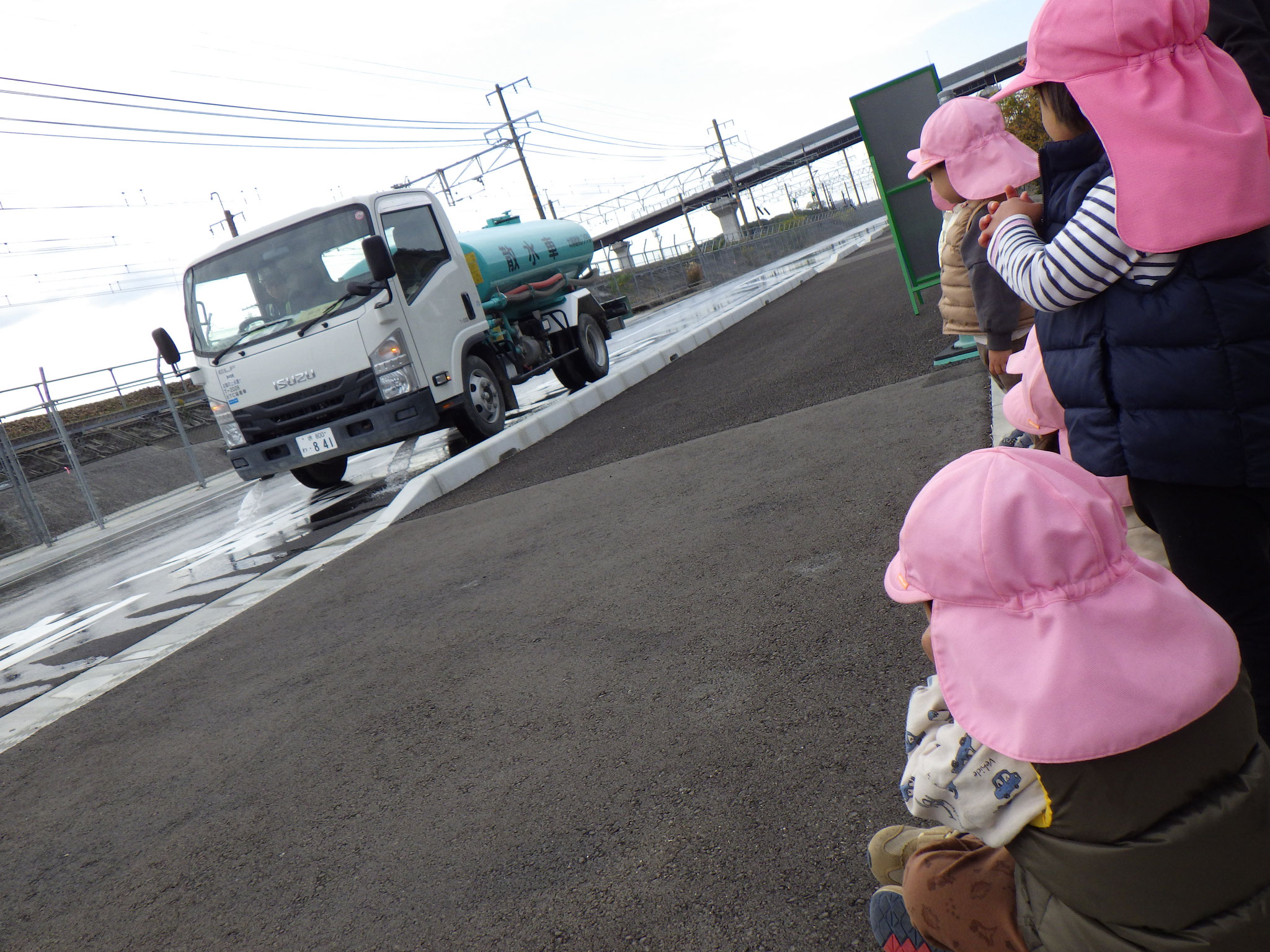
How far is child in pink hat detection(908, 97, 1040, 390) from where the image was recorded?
140 inches

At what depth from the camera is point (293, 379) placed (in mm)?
9148

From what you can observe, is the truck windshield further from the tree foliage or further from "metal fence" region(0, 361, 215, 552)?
the tree foliage

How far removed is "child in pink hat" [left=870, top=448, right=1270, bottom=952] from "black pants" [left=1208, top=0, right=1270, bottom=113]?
1.71 meters

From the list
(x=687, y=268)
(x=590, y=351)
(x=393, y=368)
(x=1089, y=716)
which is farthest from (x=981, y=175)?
(x=687, y=268)

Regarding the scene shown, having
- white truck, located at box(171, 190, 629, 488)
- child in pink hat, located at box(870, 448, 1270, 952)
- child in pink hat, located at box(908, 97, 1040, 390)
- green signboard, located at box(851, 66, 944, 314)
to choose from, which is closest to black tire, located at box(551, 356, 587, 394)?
white truck, located at box(171, 190, 629, 488)

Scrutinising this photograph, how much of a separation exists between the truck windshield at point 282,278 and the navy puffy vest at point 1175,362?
8.02m

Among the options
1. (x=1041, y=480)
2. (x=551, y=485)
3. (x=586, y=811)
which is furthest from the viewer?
(x=551, y=485)

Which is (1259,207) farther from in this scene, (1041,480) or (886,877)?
(886,877)

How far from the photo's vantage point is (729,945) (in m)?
1.90

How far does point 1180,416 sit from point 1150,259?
307 millimetres

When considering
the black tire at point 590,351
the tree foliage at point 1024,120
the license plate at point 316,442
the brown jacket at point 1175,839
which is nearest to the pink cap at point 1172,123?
the brown jacket at point 1175,839

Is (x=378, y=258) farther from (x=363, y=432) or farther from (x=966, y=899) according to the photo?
(x=966, y=899)

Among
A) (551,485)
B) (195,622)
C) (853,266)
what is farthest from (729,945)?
(853,266)

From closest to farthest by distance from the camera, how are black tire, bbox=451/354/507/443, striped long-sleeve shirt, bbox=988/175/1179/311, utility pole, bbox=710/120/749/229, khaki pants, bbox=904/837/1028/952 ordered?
khaki pants, bbox=904/837/1028/952 < striped long-sleeve shirt, bbox=988/175/1179/311 < black tire, bbox=451/354/507/443 < utility pole, bbox=710/120/749/229
